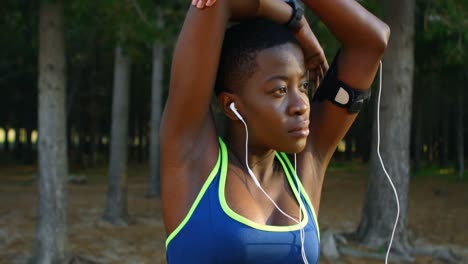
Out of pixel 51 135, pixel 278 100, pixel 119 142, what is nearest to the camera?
pixel 278 100

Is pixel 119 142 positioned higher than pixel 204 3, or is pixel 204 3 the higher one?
pixel 204 3

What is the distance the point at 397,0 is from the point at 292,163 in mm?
7292

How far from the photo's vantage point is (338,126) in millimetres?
1960

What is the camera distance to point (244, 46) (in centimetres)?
176

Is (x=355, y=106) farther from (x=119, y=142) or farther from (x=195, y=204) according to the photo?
(x=119, y=142)

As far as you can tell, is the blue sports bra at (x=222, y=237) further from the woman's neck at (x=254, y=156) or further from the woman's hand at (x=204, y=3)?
the woman's hand at (x=204, y=3)

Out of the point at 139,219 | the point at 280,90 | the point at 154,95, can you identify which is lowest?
the point at 139,219

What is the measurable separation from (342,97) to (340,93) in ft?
0.05

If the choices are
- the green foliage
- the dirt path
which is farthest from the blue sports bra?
the green foliage

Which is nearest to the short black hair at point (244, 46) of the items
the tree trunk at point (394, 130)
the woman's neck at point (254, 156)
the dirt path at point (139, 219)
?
the woman's neck at point (254, 156)

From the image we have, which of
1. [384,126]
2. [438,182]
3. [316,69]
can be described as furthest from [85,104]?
[316,69]

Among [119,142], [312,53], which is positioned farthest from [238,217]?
[119,142]

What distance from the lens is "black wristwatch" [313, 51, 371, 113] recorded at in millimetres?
1888

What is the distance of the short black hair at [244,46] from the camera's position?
5.72 ft
